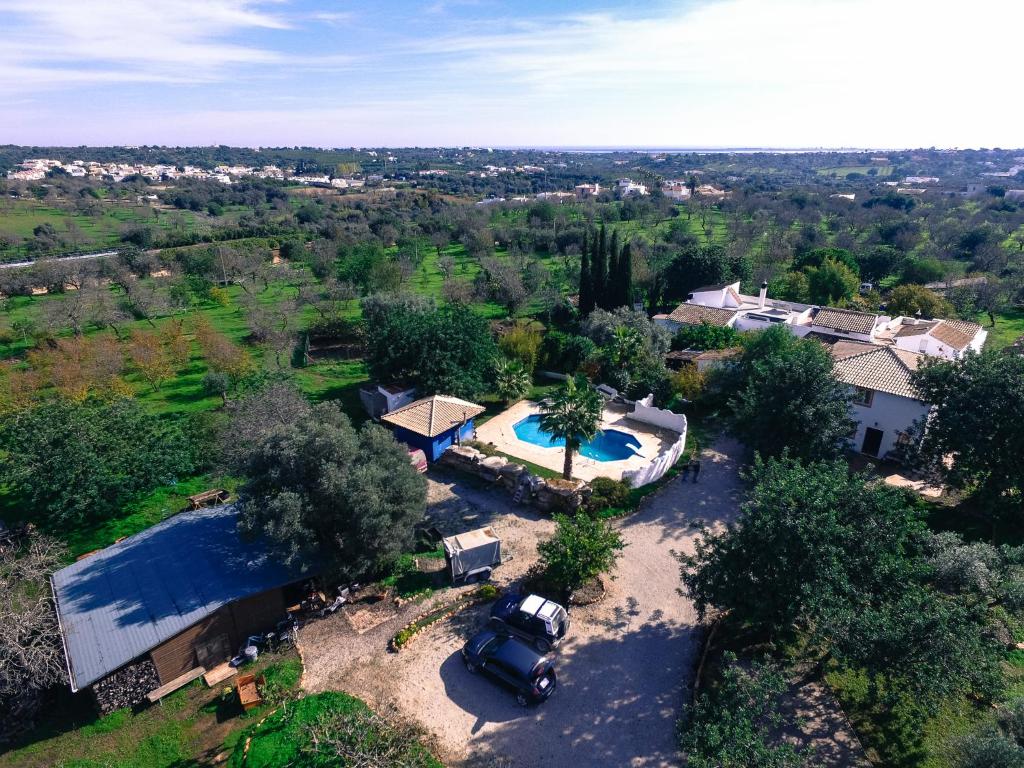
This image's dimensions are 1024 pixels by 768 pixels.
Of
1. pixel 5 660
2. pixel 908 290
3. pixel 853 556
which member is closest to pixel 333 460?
pixel 5 660

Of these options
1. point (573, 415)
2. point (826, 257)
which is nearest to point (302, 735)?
point (573, 415)

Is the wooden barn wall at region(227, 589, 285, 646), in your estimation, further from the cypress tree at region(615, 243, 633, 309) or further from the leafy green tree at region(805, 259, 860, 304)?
the leafy green tree at region(805, 259, 860, 304)

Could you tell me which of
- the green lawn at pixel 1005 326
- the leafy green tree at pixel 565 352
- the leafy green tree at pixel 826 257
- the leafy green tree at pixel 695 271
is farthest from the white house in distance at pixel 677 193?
the leafy green tree at pixel 565 352

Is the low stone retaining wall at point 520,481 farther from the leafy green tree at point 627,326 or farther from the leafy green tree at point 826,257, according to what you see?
the leafy green tree at point 826,257

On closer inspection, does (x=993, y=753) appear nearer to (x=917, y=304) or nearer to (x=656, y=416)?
(x=656, y=416)

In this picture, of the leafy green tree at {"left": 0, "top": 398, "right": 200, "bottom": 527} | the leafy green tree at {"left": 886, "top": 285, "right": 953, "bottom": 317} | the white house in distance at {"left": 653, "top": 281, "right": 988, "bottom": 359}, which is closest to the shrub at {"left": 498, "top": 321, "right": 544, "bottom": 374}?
the white house in distance at {"left": 653, "top": 281, "right": 988, "bottom": 359}

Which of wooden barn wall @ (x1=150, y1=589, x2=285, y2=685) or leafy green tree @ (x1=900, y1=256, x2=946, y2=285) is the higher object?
leafy green tree @ (x1=900, y1=256, x2=946, y2=285)

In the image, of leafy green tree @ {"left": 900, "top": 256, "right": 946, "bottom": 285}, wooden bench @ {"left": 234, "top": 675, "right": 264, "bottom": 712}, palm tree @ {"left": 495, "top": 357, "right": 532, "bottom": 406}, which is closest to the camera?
wooden bench @ {"left": 234, "top": 675, "right": 264, "bottom": 712}
